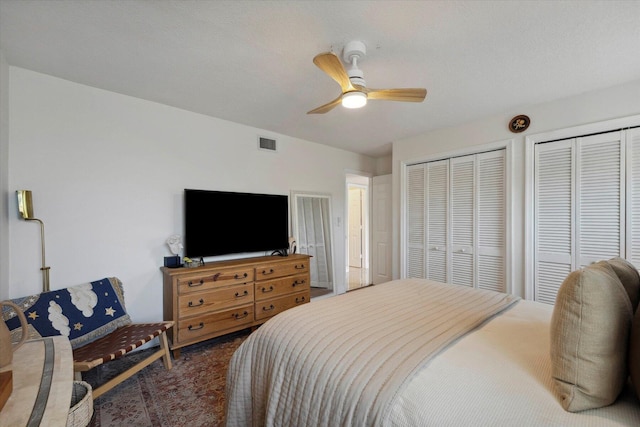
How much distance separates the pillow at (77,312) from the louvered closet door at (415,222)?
136 inches

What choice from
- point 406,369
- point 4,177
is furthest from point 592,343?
point 4,177

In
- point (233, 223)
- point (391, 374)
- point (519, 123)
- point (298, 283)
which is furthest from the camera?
point (298, 283)

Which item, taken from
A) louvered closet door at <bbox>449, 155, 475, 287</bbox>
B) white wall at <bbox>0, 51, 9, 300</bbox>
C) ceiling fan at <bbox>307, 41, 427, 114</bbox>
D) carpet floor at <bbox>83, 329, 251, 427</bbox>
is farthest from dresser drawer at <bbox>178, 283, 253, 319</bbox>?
louvered closet door at <bbox>449, 155, 475, 287</bbox>

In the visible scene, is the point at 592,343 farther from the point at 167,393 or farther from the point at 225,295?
the point at 225,295

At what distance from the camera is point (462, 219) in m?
3.47

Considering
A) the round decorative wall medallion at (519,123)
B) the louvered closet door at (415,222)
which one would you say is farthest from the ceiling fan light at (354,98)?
the louvered closet door at (415,222)

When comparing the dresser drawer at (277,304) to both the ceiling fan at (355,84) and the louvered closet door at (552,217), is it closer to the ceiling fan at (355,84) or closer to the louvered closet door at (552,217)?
the ceiling fan at (355,84)

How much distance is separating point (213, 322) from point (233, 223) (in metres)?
1.08

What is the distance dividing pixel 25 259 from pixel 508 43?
12.8ft

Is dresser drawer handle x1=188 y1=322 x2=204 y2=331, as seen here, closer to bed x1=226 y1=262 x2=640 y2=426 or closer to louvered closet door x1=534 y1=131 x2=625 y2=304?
bed x1=226 y1=262 x2=640 y2=426

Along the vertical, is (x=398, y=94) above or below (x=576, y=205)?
above

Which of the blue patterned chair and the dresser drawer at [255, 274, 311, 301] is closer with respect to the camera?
the blue patterned chair

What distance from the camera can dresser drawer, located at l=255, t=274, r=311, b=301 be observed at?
3018 mm

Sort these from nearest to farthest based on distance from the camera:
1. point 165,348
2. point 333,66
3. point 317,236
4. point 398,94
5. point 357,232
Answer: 1. point 333,66
2. point 398,94
3. point 165,348
4. point 317,236
5. point 357,232
